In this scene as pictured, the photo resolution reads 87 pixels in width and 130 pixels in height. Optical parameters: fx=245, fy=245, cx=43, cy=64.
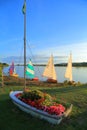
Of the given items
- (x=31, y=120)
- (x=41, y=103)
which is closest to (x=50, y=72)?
(x=41, y=103)

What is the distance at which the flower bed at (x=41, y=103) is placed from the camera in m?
10.7

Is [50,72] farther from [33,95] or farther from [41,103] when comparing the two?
[41,103]

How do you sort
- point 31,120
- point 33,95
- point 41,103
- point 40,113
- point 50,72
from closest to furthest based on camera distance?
point 40,113, point 31,120, point 41,103, point 33,95, point 50,72

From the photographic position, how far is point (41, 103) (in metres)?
11.4

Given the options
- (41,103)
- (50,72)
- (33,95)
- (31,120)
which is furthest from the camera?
(50,72)

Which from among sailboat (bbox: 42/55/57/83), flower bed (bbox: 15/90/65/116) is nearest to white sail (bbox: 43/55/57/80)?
sailboat (bbox: 42/55/57/83)

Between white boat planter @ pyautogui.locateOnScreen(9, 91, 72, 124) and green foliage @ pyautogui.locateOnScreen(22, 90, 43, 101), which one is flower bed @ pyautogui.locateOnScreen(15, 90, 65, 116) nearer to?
green foliage @ pyautogui.locateOnScreen(22, 90, 43, 101)

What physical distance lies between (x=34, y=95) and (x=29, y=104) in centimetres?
65

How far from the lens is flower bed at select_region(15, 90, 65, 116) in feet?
35.0

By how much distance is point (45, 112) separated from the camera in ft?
34.8

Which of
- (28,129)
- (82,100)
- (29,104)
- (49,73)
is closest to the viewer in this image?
(28,129)

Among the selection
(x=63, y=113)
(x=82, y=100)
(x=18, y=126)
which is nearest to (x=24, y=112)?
(x=18, y=126)

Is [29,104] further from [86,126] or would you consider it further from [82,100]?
[82,100]

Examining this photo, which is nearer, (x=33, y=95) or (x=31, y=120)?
(x=31, y=120)
